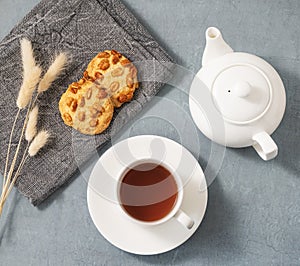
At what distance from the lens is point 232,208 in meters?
1.15

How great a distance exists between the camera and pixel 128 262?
1142 millimetres

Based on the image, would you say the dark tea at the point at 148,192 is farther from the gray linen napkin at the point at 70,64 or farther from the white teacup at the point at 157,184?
the gray linen napkin at the point at 70,64

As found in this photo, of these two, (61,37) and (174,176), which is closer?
(174,176)

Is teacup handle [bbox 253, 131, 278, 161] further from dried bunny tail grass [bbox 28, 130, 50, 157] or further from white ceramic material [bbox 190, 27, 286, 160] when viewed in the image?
dried bunny tail grass [bbox 28, 130, 50, 157]

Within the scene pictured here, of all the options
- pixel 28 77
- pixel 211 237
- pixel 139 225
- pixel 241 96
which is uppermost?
pixel 28 77

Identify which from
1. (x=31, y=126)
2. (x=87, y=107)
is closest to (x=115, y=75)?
(x=87, y=107)

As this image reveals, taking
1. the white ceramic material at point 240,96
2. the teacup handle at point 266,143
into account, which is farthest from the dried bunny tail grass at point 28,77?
the teacup handle at point 266,143

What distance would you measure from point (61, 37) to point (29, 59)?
0.27ft

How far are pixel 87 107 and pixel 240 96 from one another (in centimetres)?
31

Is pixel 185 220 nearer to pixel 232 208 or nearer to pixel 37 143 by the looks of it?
pixel 232 208

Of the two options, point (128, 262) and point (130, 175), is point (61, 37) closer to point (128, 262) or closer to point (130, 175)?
point (130, 175)

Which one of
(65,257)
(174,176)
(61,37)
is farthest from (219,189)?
(61,37)

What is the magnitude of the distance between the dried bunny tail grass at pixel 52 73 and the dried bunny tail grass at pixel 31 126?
5 centimetres

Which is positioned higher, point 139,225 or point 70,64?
point 70,64
